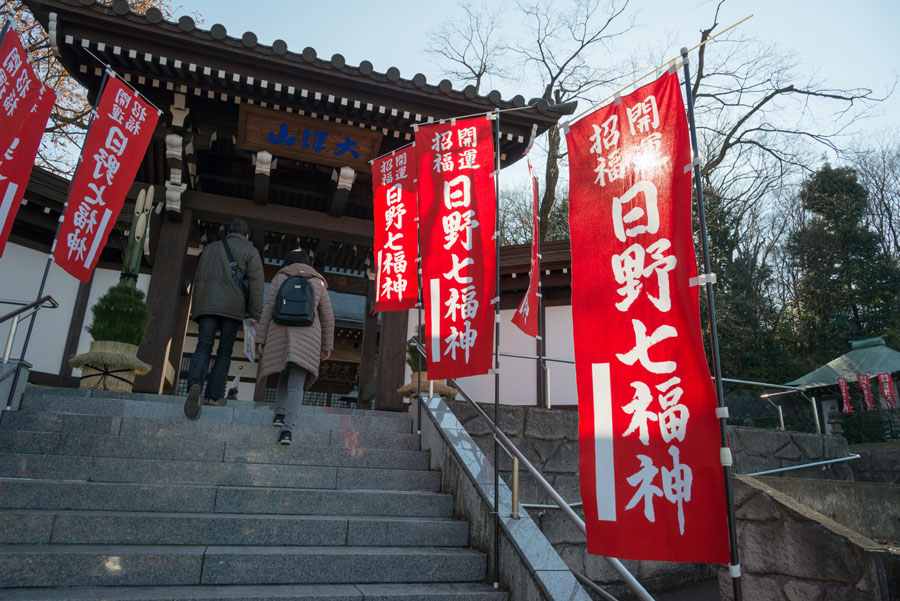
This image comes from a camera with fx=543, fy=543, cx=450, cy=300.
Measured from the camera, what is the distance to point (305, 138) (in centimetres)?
853

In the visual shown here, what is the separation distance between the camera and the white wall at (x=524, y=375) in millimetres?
10531

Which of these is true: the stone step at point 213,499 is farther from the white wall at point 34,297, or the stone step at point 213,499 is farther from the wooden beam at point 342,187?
the white wall at point 34,297

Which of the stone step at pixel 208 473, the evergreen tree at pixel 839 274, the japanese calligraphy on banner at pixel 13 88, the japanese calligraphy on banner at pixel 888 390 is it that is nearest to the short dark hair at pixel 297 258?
the stone step at pixel 208 473

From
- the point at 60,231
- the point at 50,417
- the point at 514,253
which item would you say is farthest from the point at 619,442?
the point at 514,253

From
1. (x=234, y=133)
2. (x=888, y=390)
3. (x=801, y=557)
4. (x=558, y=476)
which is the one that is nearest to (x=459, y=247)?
(x=558, y=476)

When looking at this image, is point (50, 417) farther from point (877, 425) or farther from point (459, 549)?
point (877, 425)

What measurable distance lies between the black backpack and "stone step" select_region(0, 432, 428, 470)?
118 centimetres

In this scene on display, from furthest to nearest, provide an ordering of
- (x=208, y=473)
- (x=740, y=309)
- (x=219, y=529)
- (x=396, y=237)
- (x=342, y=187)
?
(x=740, y=309) < (x=342, y=187) < (x=396, y=237) < (x=208, y=473) < (x=219, y=529)

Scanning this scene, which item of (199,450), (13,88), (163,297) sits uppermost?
(13,88)

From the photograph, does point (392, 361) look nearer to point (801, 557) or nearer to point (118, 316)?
point (118, 316)

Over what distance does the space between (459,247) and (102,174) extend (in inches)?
158

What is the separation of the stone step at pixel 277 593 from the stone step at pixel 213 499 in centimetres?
87

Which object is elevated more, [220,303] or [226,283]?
[226,283]

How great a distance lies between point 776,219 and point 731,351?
8.71 metres
